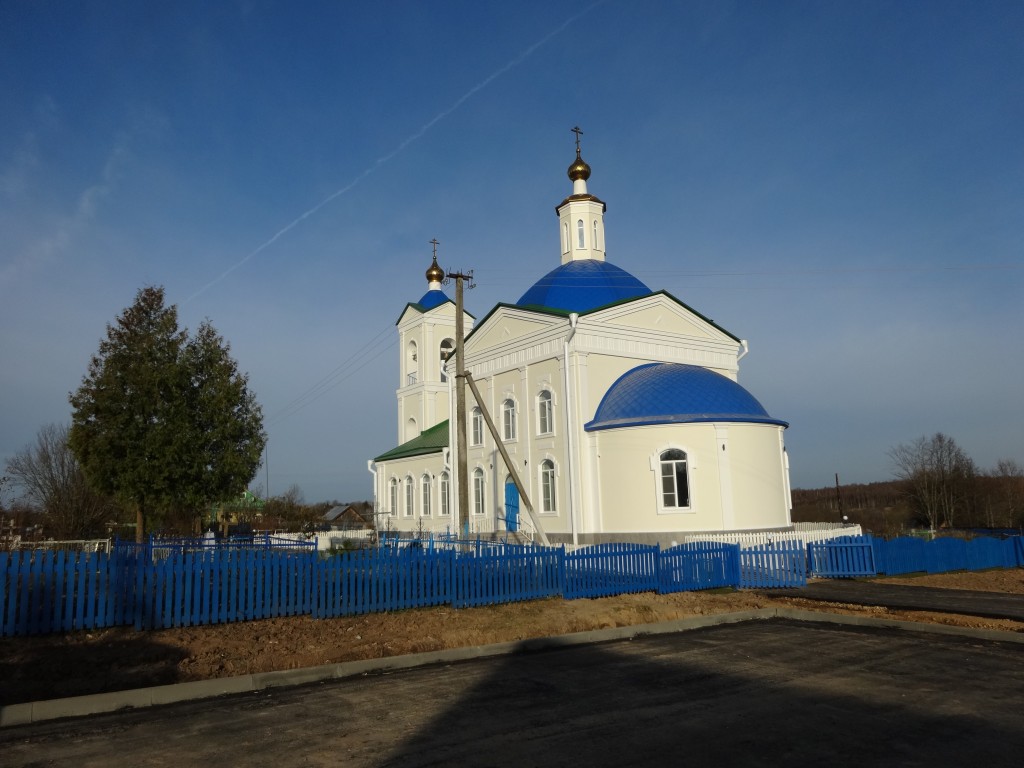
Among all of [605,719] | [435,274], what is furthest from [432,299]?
Answer: [605,719]

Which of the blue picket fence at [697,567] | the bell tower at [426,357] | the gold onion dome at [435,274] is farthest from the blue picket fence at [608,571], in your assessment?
the gold onion dome at [435,274]

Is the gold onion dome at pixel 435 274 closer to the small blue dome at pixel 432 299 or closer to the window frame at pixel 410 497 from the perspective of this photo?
the small blue dome at pixel 432 299

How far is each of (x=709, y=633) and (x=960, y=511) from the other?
59.2 metres

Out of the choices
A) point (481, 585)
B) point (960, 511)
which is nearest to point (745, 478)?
point (481, 585)

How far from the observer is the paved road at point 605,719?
5.66 metres

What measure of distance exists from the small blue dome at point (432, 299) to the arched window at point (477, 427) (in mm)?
11786

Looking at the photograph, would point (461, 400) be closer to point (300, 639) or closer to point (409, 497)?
point (300, 639)

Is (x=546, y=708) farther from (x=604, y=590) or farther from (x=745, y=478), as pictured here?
(x=745, y=478)

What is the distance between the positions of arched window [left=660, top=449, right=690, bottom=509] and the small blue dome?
68.0ft

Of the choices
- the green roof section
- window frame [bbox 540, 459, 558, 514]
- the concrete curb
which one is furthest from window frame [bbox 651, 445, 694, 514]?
the green roof section

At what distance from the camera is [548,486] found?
25375 mm

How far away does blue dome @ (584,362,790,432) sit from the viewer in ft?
74.2

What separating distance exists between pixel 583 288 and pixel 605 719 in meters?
22.4

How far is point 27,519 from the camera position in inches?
1485
